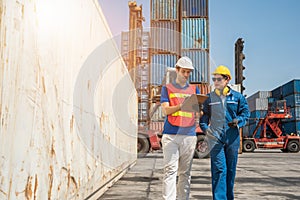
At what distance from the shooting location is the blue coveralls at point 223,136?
11.8 feet

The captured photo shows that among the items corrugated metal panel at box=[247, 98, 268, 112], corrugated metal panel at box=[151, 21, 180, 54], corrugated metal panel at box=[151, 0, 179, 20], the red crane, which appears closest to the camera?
the red crane

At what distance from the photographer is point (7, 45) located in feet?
5.86

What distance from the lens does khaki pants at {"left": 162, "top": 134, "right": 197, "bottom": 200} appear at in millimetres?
3447

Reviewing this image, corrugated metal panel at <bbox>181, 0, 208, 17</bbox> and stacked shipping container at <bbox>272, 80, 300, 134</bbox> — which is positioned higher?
corrugated metal panel at <bbox>181, 0, 208, 17</bbox>

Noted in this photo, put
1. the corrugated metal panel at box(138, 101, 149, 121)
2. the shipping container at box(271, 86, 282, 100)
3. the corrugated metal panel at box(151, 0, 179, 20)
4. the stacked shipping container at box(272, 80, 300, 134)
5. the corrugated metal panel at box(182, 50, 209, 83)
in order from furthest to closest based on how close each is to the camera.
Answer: the shipping container at box(271, 86, 282, 100), the stacked shipping container at box(272, 80, 300, 134), the corrugated metal panel at box(151, 0, 179, 20), the corrugated metal panel at box(182, 50, 209, 83), the corrugated metal panel at box(138, 101, 149, 121)

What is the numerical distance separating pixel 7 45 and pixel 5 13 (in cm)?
17

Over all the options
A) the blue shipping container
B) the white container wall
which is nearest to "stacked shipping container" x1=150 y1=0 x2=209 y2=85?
the blue shipping container

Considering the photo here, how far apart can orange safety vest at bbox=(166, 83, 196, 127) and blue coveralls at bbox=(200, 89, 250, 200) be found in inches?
11.7

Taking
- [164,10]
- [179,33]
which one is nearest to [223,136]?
[179,33]

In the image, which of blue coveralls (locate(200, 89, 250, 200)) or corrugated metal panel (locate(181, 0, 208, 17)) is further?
corrugated metal panel (locate(181, 0, 208, 17))

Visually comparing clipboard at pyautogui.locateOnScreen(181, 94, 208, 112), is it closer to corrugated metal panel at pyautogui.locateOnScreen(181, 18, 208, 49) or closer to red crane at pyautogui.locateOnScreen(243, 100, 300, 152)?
red crane at pyautogui.locateOnScreen(243, 100, 300, 152)

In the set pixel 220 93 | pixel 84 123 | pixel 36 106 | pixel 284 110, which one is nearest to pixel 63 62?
pixel 36 106

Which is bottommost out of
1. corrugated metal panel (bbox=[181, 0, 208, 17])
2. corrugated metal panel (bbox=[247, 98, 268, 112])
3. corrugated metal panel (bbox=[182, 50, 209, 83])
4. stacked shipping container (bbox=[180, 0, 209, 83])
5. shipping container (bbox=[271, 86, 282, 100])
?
corrugated metal panel (bbox=[247, 98, 268, 112])

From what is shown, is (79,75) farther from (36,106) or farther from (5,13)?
(5,13)
